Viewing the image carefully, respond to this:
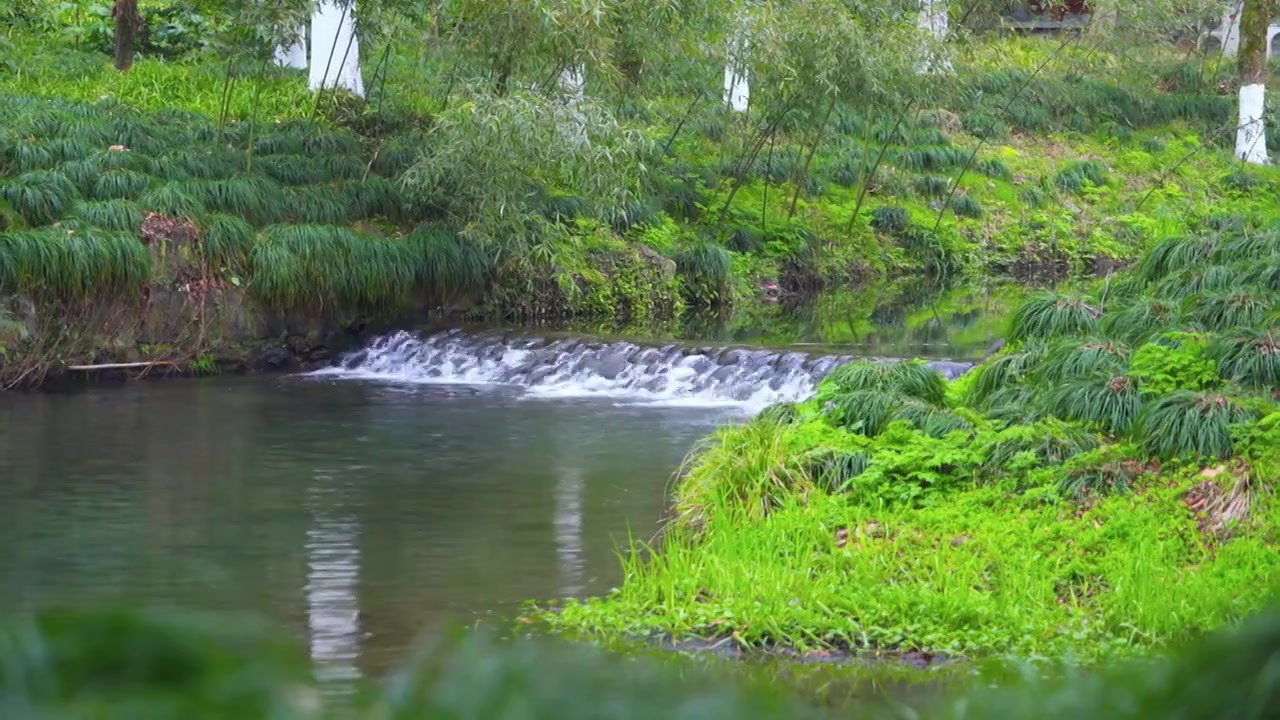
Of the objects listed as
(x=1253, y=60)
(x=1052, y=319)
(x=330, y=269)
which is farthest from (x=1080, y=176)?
(x=1052, y=319)

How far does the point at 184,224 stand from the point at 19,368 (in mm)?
2370

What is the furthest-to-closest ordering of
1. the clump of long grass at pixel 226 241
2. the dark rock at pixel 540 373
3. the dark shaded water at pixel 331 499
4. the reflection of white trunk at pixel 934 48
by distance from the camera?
the reflection of white trunk at pixel 934 48
the clump of long grass at pixel 226 241
the dark rock at pixel 540 373
the dark shaded water at pixel 331 499

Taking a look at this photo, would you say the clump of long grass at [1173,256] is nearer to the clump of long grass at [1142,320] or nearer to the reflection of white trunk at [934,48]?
the clump of long grass at [1142,320]

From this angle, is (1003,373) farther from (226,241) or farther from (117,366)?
(117,366)

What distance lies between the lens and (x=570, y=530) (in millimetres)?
9688

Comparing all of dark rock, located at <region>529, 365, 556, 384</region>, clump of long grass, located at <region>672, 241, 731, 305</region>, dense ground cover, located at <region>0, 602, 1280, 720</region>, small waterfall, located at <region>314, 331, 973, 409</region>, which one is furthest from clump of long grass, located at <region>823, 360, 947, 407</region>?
clump of long grass, located at <region>672, 241, 731, 305</region>

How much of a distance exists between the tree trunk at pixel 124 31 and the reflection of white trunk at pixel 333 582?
49.9 feet

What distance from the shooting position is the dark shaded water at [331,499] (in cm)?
812

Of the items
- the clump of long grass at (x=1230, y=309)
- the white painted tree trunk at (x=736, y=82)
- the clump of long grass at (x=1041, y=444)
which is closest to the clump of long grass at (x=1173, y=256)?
the clump of long grass at (x=1230, y=309)

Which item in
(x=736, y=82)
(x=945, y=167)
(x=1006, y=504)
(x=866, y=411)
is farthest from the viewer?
(x=945, y=167)

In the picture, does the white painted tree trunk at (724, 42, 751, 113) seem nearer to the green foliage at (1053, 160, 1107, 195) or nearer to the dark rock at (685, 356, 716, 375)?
the green foliage at (1053, 160, 1107, 195)

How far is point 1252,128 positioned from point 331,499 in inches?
977

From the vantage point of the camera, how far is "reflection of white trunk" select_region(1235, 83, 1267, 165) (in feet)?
96.9

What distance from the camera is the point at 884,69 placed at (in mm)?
22312
